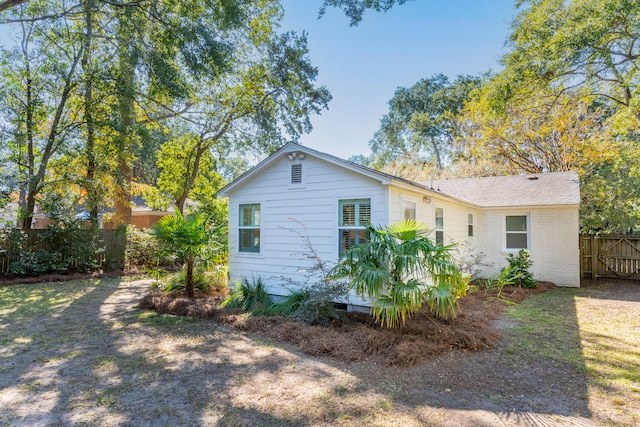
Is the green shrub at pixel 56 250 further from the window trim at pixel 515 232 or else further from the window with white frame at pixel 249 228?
the window trim at pixel 515 232

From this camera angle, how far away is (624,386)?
393 centimetres

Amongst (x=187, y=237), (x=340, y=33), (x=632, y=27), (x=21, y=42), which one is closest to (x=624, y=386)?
(x=187, y=237)

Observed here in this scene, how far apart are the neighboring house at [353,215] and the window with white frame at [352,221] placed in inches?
0.8

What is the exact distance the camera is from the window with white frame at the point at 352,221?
6.95m

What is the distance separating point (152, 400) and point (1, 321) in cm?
531

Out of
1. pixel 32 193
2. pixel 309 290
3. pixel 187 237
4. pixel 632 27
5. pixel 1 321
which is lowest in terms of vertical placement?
pixel 1 321

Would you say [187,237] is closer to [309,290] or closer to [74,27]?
[309,290]

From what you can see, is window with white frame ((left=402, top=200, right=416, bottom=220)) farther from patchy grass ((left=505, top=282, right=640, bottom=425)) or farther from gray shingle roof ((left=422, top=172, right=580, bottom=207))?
gray shingle roof ((left=422, top=172, right=580, bottom=207))

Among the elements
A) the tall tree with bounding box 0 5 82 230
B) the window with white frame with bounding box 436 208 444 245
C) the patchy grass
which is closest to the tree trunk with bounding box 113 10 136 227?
the tall tree with bounding box 0 5 82 230

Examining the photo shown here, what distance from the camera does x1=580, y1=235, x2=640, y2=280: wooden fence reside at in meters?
12.0

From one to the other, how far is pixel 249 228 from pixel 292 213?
144 centimetres

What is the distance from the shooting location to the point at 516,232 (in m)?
11.7

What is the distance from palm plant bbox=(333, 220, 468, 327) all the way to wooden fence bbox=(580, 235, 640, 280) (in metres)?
10.0

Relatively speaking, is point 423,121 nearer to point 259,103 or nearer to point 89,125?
→ point 259,103
